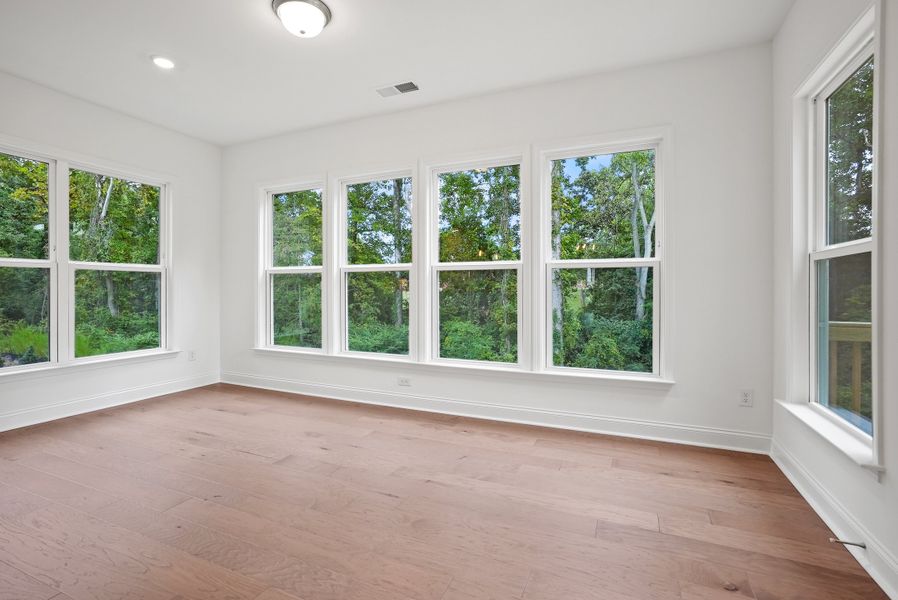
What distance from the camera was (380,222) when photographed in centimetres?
430

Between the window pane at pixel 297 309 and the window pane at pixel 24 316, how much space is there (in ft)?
6.17

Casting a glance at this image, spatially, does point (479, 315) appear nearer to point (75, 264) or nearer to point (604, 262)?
point (604, 262)

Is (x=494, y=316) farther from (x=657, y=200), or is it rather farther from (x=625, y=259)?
(x=657, y=200)

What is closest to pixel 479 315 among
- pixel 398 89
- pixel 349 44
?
pixel 398 89

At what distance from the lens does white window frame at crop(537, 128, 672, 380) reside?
319 cm

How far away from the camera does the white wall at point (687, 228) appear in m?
2.95

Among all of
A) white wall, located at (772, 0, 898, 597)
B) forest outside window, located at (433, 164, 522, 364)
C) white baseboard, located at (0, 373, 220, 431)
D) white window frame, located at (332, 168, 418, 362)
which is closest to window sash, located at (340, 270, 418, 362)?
white window frame, located at (332, 168, 418, 362)

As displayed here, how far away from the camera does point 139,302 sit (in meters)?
4.42

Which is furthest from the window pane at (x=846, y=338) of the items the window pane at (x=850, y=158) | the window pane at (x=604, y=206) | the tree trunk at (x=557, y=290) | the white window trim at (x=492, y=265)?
the tree trunk at (x=557, y=290)

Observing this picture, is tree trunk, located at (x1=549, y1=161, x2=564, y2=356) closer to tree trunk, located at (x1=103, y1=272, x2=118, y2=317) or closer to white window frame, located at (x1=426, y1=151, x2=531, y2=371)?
white window frame, located at (x1=426, y1=151, x2=531, y2=371)

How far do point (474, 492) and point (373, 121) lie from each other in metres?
3.39

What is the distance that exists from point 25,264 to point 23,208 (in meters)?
0.45

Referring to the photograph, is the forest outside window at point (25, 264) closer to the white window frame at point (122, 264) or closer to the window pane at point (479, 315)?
the white window frame at point (122, 264)

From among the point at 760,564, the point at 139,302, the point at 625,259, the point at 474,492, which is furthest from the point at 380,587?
the point at 139,302
